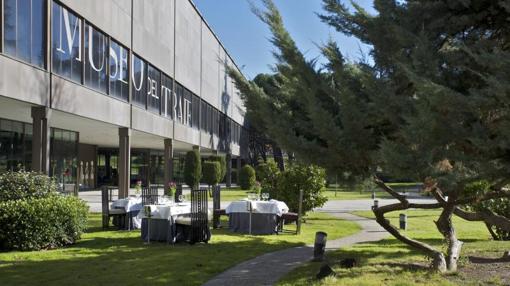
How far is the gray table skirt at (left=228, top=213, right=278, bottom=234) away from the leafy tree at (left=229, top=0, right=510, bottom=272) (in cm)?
573

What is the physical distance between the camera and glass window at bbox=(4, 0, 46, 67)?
14102 mm

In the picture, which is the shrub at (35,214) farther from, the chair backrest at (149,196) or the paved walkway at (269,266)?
the paved walkway at (269,266)

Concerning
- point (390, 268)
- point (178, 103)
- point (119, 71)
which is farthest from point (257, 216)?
point (178, 103)

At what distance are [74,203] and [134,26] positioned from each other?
13.9 meters

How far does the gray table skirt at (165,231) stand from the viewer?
12.4 meters

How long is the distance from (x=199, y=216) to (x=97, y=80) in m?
10.1

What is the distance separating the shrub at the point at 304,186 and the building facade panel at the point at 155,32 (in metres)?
10.2

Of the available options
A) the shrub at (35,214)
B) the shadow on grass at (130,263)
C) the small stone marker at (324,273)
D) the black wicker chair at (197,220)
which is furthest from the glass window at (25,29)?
the small stone marker at (324,273)

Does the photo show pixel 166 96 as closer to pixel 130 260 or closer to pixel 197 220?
pixel 197 220

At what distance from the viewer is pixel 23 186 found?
11.6 metres

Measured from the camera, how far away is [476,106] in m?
5.45

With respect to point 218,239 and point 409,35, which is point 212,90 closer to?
point 218,239

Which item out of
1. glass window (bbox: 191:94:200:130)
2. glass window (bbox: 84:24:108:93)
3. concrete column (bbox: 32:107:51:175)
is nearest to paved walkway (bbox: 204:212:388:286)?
concrete column (bbox: 32:107:51:175)

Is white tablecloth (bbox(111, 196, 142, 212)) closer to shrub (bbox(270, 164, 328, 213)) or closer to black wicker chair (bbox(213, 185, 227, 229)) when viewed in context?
black wicker chair (bbox(213, 185, 227, 229))
